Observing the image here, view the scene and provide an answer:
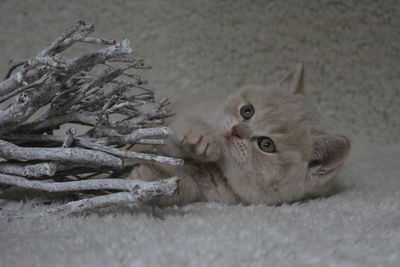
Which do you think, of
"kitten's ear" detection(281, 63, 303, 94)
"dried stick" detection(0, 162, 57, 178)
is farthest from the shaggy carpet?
"dried stick" detection(0, 162, 57, 178)

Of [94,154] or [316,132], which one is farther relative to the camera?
[316,132]

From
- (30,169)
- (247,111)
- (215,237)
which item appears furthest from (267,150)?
(30,169)

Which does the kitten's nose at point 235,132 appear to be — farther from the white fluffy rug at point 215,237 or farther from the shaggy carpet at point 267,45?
the shaggy carpet at point 267,45

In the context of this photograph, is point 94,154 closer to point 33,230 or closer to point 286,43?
point 33,230

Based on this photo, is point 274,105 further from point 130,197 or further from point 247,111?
point 130,197

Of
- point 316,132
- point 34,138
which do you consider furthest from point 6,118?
point 316,132

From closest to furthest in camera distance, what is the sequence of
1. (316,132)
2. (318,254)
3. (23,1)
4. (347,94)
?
(318,254), (316,132), (23,1), (347,94)

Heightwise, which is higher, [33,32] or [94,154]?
[33,32]

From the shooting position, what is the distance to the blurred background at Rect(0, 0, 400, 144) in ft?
5.81

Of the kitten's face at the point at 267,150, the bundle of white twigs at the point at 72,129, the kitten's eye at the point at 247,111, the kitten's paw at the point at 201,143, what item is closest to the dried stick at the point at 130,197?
the bundle of white twigs at the point at 72,129

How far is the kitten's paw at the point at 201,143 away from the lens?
35.6 inches

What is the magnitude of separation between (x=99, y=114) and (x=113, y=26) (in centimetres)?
113

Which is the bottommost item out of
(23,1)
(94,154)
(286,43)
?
(94,154)

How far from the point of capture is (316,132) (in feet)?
3.51
